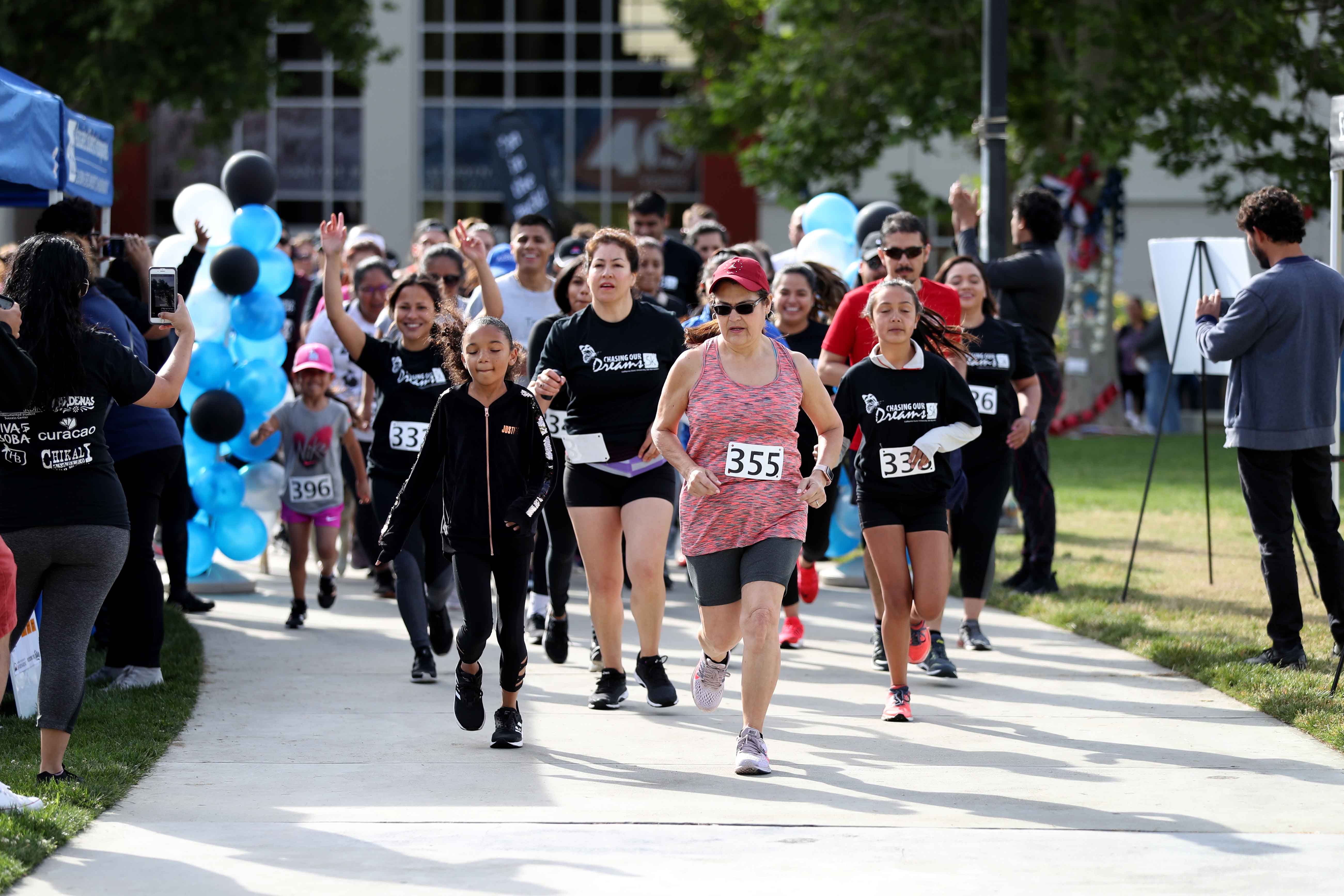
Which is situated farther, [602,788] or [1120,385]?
[1120,385]

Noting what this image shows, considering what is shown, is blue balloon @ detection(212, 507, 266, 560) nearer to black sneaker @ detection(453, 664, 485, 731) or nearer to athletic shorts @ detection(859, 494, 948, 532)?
black sneaker @ detection(453, 664, 485, 731)

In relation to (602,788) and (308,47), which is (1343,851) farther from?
(308,47)

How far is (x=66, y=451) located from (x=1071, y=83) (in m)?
18.9

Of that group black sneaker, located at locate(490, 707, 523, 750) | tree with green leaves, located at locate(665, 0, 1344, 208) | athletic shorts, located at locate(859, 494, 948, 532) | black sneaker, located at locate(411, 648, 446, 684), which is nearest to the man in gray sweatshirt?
athletic shorts, located at locate(859, 494, 948, 532)

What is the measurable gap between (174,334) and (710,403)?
15.6 ft

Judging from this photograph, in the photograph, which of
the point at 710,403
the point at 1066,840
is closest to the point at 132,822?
the point at 710,403

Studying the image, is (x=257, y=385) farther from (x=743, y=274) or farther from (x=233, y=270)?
(x=743, y=274)

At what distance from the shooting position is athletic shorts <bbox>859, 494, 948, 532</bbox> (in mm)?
7148

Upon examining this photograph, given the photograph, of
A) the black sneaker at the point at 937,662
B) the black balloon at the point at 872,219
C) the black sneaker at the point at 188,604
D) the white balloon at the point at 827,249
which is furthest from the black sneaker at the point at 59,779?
the black balloon at the point at 872,219

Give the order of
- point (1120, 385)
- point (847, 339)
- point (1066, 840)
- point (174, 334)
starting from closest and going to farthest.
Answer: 1. point (1066, 840)
2. point (847, 339)
3. point (174, 334)
4. point (1120, 385)

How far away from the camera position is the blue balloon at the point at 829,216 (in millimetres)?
11633

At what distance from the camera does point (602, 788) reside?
584 cm

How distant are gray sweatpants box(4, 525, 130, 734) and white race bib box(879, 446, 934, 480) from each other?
3145mm

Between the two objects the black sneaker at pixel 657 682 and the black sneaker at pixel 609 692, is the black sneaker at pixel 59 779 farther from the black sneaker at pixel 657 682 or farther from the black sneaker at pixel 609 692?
the black sneaker at pixel 657 682
